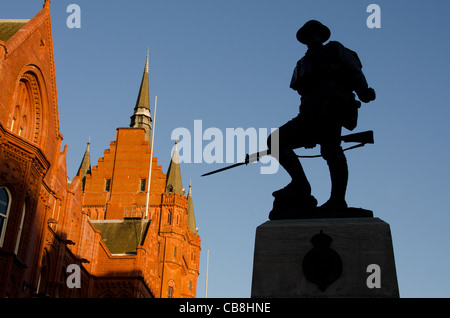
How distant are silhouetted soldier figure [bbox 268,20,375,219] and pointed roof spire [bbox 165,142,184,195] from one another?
197 ft

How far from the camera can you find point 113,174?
6650 centimetres

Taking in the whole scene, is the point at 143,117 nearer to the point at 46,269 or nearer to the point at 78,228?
the point at 78,228

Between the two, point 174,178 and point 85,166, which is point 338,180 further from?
point 85,166

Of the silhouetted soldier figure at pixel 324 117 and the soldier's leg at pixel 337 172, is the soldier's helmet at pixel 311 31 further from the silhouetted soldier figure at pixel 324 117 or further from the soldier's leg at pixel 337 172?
the soldier's leg at pixel 337 172

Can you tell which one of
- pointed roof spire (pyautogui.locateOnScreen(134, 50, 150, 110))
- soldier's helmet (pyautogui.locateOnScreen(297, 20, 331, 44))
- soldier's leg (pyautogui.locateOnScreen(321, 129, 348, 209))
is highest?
pointed roof spire (pyautogui.locateOnScreen(134, 50, 150, 110))

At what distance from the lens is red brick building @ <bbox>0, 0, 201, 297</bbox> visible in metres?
24.6

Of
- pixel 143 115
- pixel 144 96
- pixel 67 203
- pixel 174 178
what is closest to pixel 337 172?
pixel 67 203

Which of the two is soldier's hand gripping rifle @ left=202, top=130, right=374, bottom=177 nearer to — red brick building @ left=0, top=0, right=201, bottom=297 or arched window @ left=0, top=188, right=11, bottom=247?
red brick building @ left=0, top=0, right=201, bottom=297

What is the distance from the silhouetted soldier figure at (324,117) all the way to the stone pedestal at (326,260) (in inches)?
21.0

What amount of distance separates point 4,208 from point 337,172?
809 inches

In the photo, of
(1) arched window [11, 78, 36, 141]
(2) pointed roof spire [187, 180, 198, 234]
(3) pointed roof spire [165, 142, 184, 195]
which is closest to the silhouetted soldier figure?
(1) arched window [11, 78, 36, 141]

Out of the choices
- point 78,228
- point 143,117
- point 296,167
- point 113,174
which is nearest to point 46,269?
point 78,228

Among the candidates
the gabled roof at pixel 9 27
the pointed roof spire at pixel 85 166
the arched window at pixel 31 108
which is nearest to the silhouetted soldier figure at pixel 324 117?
the arched window at pixel 31 108
